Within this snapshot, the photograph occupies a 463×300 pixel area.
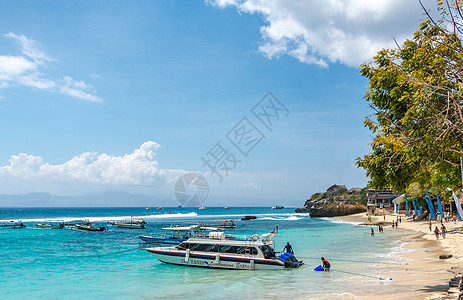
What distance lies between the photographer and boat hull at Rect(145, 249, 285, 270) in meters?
27.5

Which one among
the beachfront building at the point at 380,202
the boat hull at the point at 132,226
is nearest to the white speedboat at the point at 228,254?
the boat hull at the point at 132,226

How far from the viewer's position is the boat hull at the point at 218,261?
2755 cm

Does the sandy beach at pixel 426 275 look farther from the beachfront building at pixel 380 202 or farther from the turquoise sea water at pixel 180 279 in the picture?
the beachfront building at pixel 380 202

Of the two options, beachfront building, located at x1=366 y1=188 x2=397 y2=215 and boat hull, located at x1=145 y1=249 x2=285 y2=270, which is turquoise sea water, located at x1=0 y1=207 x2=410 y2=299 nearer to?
boat hull, located at x1=145 y1=249 x2=285 y2=270

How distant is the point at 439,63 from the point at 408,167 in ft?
15.3

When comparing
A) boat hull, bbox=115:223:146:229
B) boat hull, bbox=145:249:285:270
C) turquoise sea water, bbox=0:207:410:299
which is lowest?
boat hull, bbox=115:223:146:229

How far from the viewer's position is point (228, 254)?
94.2ft

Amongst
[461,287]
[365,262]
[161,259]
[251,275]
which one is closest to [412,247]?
[365,262]

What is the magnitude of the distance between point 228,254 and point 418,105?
21.2 metres

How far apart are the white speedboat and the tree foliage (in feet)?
49.1

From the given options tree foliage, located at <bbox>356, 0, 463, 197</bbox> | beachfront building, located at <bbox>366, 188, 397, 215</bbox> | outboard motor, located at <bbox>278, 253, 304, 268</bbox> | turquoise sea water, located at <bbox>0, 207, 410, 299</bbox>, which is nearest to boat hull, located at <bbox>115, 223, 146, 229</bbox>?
turquoise sea water, located at <bbox>0, 207, 410, 299</bbox>

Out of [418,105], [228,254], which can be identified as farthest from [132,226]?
[418,105]

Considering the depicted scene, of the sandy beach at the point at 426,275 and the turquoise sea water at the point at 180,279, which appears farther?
the turquoise sea water at the point at 180,279

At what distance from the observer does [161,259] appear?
31312 mm
